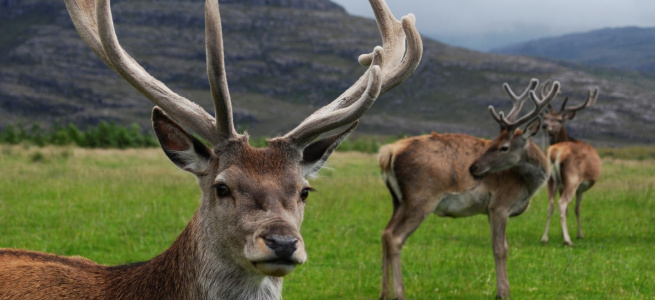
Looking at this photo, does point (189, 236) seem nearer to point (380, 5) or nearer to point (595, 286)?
point (380, 5)

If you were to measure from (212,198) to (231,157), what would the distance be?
0.26m

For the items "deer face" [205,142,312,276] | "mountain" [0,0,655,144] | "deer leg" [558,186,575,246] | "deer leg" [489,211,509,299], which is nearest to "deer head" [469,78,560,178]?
"deer leg" [489,211,509,299]

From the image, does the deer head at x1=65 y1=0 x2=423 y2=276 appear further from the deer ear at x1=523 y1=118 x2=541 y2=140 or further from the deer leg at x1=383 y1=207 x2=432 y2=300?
the deer ear at x1=523 y1=118 x2=541 y2=140

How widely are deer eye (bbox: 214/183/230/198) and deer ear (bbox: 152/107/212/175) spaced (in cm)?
27

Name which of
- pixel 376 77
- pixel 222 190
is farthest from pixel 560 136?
pixel 222 190

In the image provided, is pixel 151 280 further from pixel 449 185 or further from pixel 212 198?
pixel 449 185

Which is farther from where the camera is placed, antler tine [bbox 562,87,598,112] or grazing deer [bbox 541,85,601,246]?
antler tine [bbox 562,87,598,112]

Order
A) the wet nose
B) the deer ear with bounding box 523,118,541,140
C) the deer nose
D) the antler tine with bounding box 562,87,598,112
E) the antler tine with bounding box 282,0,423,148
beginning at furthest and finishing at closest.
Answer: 1. the antler tine with bounding box 562,87,598,112
2. the deer ear with bounding box 523,118,541,140
3. the wet nose
4. the antler tine with bounding box 282,0,423,148
5. the deer nose

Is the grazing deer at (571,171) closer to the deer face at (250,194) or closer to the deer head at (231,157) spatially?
the deer head at (231,157)

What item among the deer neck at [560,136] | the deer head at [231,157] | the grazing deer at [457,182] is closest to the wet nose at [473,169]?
the grazing deer at [457,182]

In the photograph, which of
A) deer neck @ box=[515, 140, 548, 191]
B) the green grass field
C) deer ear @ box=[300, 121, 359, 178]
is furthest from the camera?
deer neck @ box=[515, 140, 548, 191]

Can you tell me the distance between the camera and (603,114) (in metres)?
115

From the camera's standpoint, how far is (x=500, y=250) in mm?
7996

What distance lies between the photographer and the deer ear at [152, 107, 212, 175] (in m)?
3.96
